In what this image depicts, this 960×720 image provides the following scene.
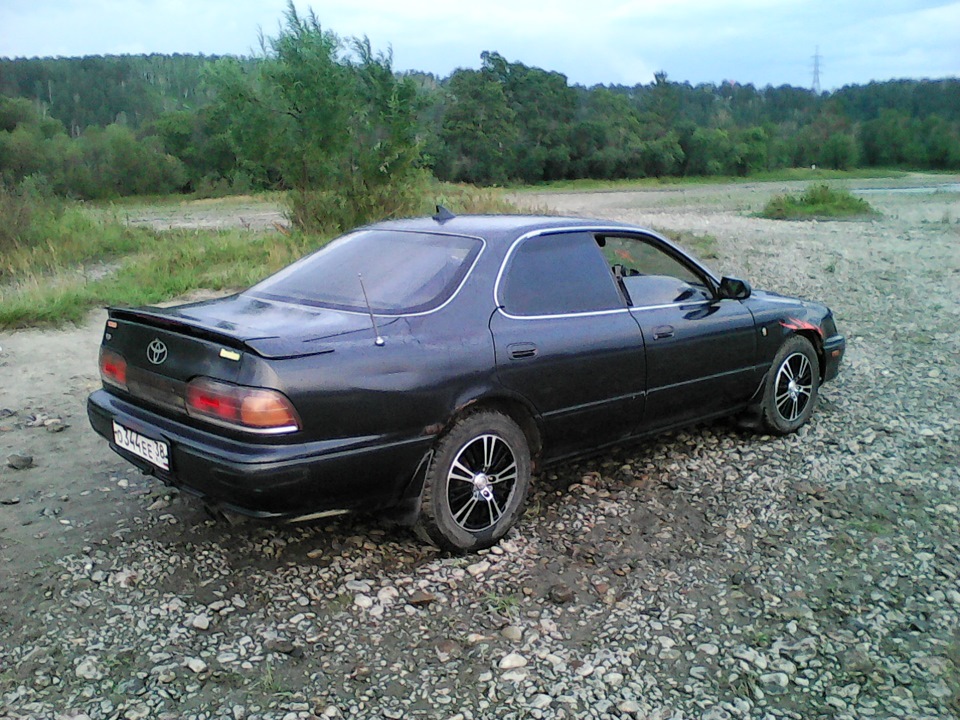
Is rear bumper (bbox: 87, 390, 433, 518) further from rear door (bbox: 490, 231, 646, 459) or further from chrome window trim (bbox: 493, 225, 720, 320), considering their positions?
chrome window trim (bbox: 493, 225, 720, 320)

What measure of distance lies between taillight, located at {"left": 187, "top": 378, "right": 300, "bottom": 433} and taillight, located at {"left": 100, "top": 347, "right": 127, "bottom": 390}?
79 cm

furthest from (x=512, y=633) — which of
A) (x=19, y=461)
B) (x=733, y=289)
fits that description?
(x=19, y=461)

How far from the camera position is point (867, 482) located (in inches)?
196

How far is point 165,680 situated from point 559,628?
58.5 inches

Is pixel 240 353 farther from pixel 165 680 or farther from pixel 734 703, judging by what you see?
pixel 734 703

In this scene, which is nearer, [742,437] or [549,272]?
[549,272]

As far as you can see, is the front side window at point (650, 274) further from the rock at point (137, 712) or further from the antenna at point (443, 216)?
the rock at point (137, 712)

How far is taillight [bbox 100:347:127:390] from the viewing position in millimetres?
4078

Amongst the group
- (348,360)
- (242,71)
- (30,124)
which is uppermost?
(30,124)

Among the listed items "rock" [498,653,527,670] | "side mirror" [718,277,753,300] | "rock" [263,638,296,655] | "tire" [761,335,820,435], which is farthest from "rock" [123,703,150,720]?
"tire" [761,335,820,435]

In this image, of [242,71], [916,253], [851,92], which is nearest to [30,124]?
[242,71]

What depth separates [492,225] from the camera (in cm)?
462

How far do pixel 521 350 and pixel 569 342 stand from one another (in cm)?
34

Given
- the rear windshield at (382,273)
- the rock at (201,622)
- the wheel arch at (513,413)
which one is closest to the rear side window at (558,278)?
the rear windshield at (382,273)
